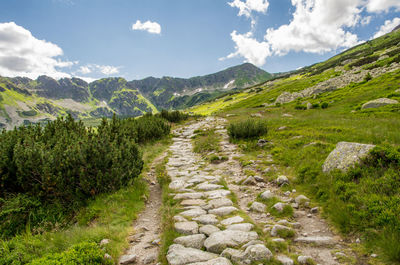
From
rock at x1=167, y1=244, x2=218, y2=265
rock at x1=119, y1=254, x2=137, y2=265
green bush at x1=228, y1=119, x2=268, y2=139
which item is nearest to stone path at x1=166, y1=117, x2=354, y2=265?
rock at x1=167, y1=244, x2=218, y2=265

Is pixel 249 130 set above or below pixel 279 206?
above

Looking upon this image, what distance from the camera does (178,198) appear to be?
260 inches

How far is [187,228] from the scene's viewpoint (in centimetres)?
455

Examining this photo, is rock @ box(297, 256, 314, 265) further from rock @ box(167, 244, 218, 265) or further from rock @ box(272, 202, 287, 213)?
rock @ box(272, 202, 287, 213)

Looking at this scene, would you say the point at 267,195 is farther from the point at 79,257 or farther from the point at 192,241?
the point at 79,257

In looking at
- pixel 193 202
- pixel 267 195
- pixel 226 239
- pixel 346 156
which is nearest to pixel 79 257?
pixel 226 239

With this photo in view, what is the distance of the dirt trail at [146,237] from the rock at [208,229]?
1062mm

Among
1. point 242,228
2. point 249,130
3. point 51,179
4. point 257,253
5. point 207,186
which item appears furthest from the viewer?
point 249,130

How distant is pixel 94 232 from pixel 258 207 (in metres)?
4.27

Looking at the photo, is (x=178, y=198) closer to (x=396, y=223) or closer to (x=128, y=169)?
(x=128, y=169)

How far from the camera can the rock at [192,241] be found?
3.99m

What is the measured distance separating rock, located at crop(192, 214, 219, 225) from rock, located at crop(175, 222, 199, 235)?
0.24 m

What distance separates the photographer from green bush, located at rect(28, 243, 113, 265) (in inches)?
138

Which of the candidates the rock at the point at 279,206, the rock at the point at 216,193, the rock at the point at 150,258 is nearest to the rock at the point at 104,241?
the rock at the point at 150,258
